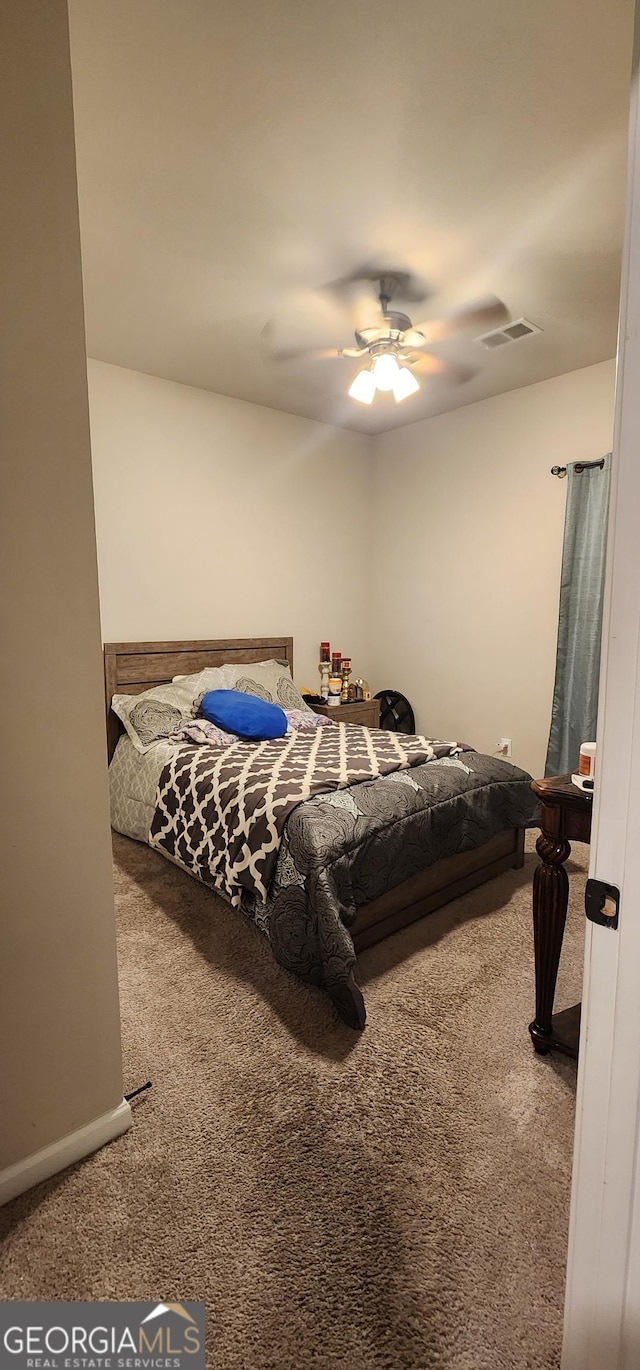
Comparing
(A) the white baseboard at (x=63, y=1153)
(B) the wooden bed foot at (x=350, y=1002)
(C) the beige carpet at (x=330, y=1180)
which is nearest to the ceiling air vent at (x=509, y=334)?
(C) the beige carpet at (x=330, y=1180)

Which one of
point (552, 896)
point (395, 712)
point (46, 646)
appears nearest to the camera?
point (46, 646)

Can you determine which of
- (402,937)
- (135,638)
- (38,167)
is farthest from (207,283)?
(402,937)

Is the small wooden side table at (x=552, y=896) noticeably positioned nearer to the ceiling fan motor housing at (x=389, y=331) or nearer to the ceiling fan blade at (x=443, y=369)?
the ceiling fan motor housing at (x=389, y=331)

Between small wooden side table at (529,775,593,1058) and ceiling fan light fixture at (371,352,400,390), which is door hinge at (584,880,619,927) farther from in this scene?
ceiling fan light fixture at (371,352,400,390)

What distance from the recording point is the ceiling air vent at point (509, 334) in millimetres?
2812

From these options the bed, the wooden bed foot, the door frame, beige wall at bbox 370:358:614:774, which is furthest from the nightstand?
the door frame

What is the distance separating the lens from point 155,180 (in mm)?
1896

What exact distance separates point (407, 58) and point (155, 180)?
2.78ft

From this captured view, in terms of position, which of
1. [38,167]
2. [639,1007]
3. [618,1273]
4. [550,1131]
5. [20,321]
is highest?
[38,167]

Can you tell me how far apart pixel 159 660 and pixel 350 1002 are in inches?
92.5

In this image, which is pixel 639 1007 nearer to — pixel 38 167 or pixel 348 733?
pixel 38 167

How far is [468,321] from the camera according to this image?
2.77 m

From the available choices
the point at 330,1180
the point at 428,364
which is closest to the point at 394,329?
the point at 428,364

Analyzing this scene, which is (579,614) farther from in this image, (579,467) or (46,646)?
(46,646)
